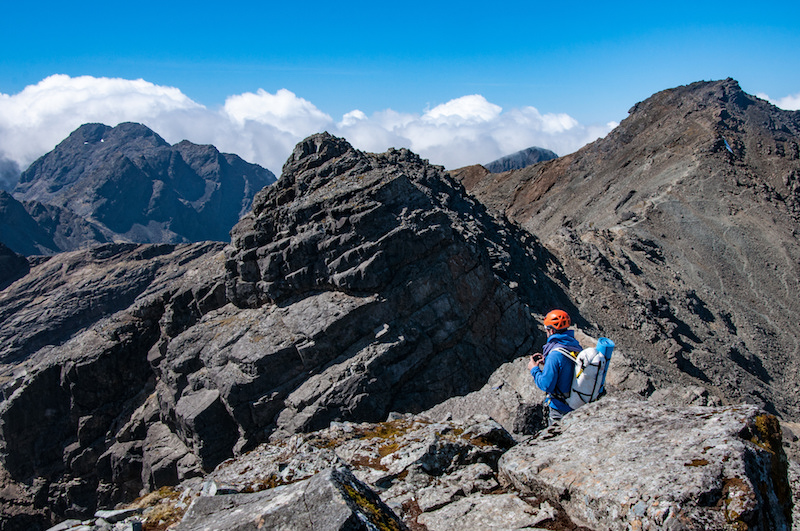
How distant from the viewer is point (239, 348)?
28.0 meters

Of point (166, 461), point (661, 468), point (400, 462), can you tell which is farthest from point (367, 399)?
point (661, 468)

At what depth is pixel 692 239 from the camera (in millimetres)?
54906

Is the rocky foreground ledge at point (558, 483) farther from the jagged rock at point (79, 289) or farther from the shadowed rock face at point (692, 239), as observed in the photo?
the jagged rock at point (79, 289)

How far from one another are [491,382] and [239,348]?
1525 cm

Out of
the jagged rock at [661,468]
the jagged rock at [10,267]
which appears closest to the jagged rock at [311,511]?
the jagged rock at [661,468]

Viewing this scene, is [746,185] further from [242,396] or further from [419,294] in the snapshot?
[242,396]

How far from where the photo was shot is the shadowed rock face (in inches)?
1462

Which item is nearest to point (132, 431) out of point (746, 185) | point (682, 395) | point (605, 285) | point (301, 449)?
point (301, 449)

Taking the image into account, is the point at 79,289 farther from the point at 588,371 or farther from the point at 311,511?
the point at 588,371

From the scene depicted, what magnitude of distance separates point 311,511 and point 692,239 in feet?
200

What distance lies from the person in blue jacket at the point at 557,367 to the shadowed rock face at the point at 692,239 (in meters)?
19.3

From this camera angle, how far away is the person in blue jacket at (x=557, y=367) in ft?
30.5

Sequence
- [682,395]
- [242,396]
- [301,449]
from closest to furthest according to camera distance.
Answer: [301,449], [682,395], [242,396]

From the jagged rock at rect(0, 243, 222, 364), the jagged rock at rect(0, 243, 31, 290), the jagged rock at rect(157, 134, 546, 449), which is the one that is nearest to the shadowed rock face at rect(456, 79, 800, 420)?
the jagged rock at rect(157, 134, 546, 449)
